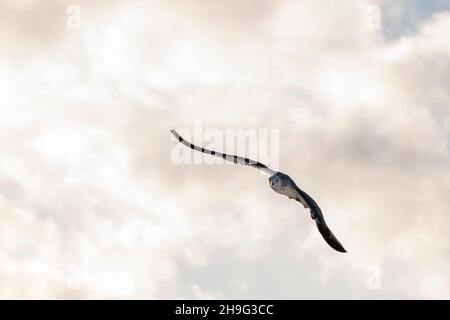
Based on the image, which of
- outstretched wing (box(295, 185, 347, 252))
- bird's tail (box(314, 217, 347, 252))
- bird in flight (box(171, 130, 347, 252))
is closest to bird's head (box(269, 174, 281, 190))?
bird in flight (box(171, 130, 347, 252))

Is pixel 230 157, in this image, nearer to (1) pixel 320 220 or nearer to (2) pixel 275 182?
(2) pixel 275 182

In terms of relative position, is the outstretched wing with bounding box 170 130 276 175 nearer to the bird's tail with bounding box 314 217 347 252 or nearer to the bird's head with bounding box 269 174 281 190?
the bird's head with bounding box 269 174 281 190

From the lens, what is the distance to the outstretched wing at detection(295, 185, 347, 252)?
116 feet

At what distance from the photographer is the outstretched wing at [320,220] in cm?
3522

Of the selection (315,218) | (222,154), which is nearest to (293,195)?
(315,218)

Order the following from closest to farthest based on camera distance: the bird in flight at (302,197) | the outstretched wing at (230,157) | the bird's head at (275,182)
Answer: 1. the bird in flight at (302,197)
2. the bird's head at (275,182)
3. the outstretched wing at (230,157)

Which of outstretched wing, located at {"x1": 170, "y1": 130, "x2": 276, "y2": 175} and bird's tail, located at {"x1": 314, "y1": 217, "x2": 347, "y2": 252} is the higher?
outstretched wing, located at {"x1": 170, "y1": 130, "x2": 276, "y2": 175}

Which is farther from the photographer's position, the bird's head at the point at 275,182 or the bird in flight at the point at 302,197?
the bird's head at the point at 275,182

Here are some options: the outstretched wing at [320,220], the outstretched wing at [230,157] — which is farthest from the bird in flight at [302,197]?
the outstretched wing at [230,157]

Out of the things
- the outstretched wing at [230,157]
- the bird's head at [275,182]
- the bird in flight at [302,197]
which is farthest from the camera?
the outstretched wing at [230,157]

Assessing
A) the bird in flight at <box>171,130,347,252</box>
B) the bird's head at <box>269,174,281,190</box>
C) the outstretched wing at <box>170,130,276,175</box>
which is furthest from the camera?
the outstretched wing at <box>170,130,276,175</box>

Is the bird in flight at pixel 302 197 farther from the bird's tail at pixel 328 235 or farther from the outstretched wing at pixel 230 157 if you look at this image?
the outstretched wing at pixel 230 157
